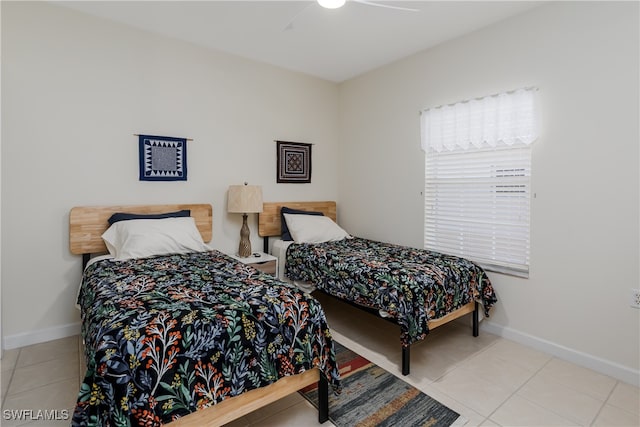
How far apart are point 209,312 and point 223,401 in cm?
37

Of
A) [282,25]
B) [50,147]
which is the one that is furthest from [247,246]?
[282,25]

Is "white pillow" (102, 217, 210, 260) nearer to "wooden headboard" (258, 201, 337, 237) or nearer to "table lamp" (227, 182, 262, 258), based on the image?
"table lamp" (227, 182, 262, 258)

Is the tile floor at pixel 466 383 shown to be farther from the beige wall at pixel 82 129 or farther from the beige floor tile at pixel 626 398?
the beige wall at pixel 82 129

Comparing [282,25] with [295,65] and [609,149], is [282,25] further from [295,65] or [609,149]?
[609,149]

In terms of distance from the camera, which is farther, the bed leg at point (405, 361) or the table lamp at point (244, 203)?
the table lamp at point (244, 203)

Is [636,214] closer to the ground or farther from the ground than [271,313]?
farther from the ground

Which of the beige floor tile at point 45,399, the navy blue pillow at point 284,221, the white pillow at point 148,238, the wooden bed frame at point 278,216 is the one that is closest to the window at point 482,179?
the wooden bed frame at point 278,216

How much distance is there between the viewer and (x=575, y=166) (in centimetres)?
242

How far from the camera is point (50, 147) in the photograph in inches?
103

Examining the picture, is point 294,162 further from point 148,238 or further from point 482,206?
point 482,206

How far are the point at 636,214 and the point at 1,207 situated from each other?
14.0ft

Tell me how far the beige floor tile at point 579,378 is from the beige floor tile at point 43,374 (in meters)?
3.04

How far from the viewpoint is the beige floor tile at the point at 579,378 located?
212 cm

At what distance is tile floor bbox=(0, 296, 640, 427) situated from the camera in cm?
186
